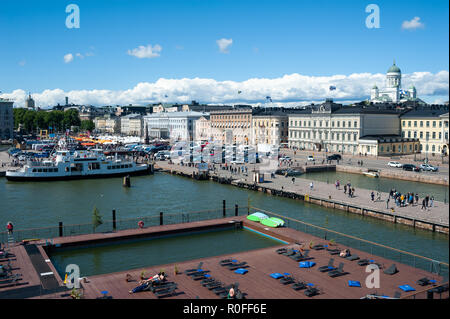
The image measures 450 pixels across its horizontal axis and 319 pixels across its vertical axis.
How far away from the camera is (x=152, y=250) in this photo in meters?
26.6

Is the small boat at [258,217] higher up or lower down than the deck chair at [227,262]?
higher up

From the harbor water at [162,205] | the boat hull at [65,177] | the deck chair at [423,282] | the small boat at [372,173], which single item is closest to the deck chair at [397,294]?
the deck chair at [423,282]

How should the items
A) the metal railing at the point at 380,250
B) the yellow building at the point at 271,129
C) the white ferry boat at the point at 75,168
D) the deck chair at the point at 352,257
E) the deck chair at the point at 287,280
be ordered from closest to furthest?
1. the deck chair at the point at 287,280
2. the metal railing at the point at 380,250
3. the deck chair at the point at 352,257
4. the white ferry boat at the point at 75,168
5. the yellow building at the point at 271,129

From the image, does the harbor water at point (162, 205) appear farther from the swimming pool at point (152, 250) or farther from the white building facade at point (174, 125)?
the white building facade at point (174, 125)

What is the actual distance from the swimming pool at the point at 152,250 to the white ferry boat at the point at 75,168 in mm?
33521

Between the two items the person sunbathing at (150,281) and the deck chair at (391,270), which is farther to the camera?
the deck chair at (391,270)

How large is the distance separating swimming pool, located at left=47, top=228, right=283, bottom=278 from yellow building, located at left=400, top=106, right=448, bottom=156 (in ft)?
182

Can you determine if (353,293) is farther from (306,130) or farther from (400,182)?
(306,130)

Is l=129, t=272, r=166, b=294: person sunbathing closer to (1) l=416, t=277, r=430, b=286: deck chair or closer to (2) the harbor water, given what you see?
(1) l=416, t=277, r=430, b=286: deck chair

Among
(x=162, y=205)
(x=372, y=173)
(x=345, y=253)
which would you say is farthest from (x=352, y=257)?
(x=372, y=173)

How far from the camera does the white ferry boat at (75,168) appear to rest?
5631 cm

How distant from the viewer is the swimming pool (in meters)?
24.2

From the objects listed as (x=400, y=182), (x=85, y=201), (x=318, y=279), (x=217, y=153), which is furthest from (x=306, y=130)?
(x=318, y=279)
